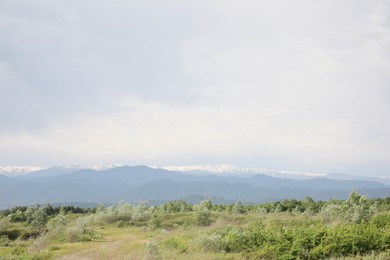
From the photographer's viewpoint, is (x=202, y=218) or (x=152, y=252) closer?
(x=152, y=252)

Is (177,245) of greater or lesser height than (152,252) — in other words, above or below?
below

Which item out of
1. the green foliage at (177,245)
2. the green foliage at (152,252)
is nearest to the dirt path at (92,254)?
the green foliage at (177,245)

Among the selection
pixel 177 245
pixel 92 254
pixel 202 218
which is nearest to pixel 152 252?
pixel 177 245

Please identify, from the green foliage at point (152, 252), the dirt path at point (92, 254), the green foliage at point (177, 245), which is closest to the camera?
the green foliage at point (152, 252)

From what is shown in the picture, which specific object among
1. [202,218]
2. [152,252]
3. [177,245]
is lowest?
[202,218]

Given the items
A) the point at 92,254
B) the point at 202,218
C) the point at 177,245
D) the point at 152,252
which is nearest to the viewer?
the point at 152,252

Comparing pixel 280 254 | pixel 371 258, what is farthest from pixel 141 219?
pixel 371 258

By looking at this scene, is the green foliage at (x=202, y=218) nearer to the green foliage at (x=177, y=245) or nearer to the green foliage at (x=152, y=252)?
the green foliage at (x=177, y=245)

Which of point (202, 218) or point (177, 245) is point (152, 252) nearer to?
point (177, 245)

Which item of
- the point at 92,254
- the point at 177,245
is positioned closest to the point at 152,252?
the point at 177,245

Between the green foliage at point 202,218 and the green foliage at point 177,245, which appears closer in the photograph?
the green foliage at point 177,245

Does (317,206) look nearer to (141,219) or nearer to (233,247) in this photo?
(141,219)

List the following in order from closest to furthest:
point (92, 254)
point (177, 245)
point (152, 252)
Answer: point (152, 252)
point (177, 245)
point (92, 254)

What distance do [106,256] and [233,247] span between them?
7743 mm
